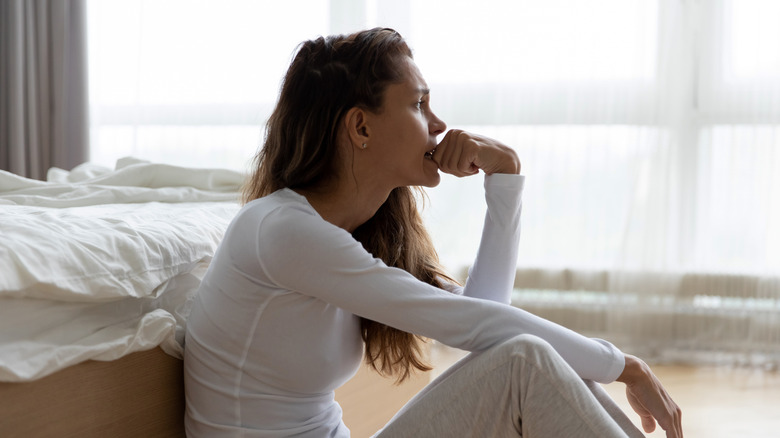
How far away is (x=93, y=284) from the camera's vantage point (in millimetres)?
1059

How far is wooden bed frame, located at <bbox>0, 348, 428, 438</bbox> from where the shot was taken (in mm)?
916

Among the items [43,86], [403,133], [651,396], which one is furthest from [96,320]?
[43,86]

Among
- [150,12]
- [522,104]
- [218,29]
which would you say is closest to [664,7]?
[522,104]

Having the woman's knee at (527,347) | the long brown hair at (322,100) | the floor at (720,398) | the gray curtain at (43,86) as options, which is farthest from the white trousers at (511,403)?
the gray curtain at (43,86)

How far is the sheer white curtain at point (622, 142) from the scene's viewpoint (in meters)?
2.78

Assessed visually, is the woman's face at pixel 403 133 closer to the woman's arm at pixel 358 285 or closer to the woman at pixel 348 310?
the woman at pixel 348 310

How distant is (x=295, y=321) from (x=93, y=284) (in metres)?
0.28

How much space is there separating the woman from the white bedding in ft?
0.27

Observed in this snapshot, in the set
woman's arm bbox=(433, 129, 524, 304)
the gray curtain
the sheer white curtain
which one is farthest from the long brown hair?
the gray curtain

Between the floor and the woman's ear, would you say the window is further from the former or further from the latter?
the woman's ear

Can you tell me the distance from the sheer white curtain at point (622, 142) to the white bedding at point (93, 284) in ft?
5.48

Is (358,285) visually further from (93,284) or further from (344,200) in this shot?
(93,284)

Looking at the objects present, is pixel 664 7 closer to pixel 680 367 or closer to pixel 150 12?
pixel 680 367

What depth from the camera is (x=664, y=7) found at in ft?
9.27
